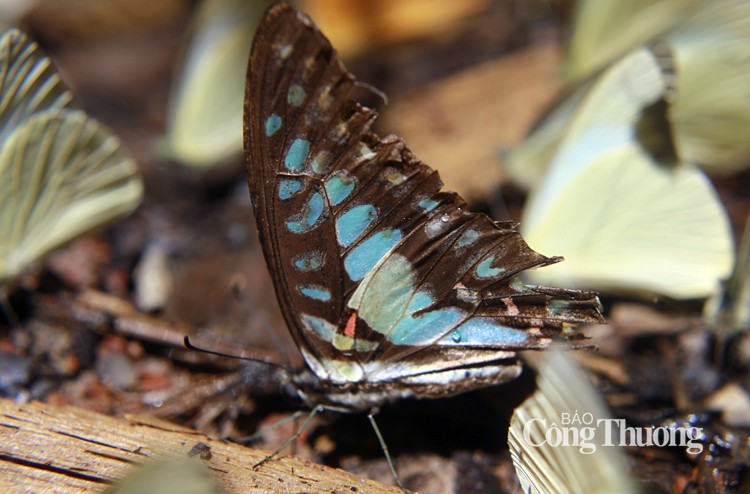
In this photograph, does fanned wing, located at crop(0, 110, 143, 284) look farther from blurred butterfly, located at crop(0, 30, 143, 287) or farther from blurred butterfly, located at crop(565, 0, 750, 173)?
blurred butterfly, located at crop(565, 0, 750, 173)

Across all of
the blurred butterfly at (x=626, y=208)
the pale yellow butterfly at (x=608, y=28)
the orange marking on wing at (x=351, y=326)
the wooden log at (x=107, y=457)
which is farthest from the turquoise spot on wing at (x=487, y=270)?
the pale yellow butterfly at (x=608, y=28)

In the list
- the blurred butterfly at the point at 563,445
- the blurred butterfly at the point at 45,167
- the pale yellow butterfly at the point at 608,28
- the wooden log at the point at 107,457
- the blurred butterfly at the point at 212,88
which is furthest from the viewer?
the blurred butterfly at the point at 212,88

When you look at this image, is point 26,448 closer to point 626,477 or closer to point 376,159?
point 376,159

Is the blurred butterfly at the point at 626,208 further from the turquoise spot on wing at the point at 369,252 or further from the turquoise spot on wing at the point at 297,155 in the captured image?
the turquoise spot on wing at the point at 297,155

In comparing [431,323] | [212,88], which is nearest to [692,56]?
[431,323]

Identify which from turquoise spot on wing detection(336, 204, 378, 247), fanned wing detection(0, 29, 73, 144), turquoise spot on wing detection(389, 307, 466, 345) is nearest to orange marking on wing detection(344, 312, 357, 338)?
turquoise spot on wing detection(389, 307, 466, 345)

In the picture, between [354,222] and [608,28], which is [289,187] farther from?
Answer: [608,28]
